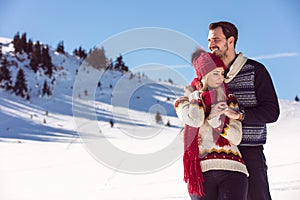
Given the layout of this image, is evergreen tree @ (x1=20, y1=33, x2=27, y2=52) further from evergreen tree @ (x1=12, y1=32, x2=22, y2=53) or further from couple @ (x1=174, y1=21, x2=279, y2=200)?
couple @ (x1=174, y1=21, x2=279, y2=200)

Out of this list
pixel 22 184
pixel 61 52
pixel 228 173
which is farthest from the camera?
pixel 61 52

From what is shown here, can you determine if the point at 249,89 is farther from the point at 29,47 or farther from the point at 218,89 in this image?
the point at 29,47

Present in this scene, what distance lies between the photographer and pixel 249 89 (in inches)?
91.5

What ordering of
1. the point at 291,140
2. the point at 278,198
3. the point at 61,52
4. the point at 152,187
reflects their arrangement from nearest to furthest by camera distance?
the point at 278,198 → the point at 152,187 → the point at 291,140 → the point at 61,52

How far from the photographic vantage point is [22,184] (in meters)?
7.48

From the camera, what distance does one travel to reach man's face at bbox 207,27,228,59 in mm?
2256

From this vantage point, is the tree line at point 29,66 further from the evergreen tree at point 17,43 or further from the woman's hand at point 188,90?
the woman's hand at point 188,90

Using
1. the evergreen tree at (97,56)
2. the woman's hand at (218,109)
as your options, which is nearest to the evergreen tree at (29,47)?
the evergreen tree at (97,56)

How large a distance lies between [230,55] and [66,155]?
9727 millimetres

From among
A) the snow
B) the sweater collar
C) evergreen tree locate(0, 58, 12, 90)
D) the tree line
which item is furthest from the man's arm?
evergreen tree locate(0, 58, 12, 90)

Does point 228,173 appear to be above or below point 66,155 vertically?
above

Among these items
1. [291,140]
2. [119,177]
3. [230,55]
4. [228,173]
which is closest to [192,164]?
[228,173]

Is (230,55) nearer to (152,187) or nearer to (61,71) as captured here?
(152,187)

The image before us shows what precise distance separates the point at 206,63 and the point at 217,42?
230 mm
